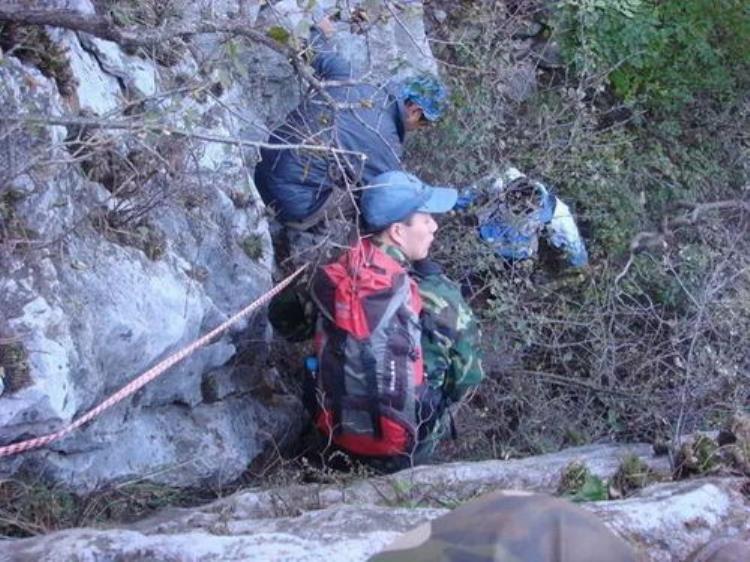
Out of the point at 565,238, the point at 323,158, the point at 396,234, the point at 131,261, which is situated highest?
the point at 323,158

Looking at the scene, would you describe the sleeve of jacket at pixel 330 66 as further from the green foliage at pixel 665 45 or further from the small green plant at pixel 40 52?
the green foliage at pixel 665 45

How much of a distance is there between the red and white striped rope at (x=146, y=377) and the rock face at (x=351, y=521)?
1.25ft

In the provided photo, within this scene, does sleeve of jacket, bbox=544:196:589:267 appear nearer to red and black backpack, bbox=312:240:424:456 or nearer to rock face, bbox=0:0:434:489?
rock face, bbox=0:0:434:489

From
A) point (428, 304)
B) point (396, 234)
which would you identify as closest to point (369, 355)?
point (428, 304)

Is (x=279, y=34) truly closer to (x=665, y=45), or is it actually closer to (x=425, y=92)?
(x=425, y=92)

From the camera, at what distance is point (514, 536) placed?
1.70 metres

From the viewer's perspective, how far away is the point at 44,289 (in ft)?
13.5

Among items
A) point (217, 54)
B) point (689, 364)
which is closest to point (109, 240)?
point (217, 54)

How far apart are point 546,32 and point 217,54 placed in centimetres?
377

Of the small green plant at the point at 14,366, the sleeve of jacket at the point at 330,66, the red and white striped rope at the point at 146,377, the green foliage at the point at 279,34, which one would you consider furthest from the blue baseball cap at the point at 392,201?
the small green plant at the point at 14,366

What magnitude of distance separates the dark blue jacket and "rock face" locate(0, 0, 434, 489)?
18 centimetres

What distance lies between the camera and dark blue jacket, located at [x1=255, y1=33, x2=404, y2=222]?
552 cm

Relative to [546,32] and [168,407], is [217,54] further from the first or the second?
[546,32]

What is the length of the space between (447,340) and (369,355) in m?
0.46
